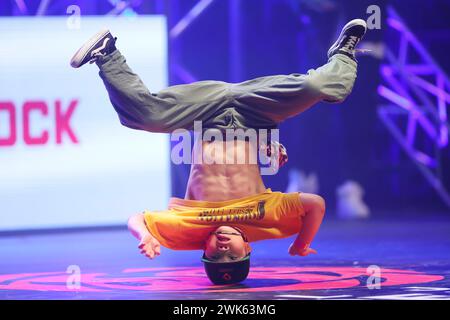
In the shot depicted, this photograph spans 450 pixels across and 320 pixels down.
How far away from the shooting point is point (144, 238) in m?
3.31

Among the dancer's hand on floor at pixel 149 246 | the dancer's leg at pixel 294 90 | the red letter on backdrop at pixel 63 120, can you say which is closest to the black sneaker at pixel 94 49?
the dancer's leg at pixel 294 90

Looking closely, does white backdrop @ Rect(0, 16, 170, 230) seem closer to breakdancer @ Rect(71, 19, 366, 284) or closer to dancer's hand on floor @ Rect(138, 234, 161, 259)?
breakdancer @ Rect(71, 19, 366, 284)

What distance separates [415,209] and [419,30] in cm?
155

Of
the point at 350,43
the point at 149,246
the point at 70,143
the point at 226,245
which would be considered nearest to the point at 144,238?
the point at 149,246

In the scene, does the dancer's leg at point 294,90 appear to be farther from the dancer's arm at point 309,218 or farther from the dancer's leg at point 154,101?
the dancer's arm at point 309,218

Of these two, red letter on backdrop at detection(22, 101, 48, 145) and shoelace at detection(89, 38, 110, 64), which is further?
red letter on backdrop at detection(22, 101, 48, 145)

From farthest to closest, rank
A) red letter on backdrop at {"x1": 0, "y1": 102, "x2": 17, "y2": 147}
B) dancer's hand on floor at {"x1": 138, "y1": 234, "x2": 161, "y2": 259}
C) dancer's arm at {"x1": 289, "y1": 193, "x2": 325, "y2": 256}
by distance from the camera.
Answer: red letter on backdrop at {"x1": 0, "y1": 102, "x2": 17, "y2": 147}
dancer's arm at {"x1": 289, "y1": 193, "x2": 325, "y2": 256}
dancer's hand on floor at {"x1": 138, "y1": 234, "x2": 161, "y2": 259}

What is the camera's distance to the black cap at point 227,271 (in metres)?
3.57

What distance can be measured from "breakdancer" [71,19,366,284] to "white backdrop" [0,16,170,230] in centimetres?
262

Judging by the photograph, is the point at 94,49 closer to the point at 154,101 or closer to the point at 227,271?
the point at 154,101

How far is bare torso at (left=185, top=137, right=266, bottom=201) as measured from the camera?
3.66m

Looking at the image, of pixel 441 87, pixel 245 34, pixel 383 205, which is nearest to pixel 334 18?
pixel 245 34

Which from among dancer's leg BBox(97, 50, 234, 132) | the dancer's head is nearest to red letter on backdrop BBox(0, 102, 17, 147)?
dancer's leg BBox(97, 50, 234, 132)

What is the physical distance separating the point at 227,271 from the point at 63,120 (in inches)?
118
